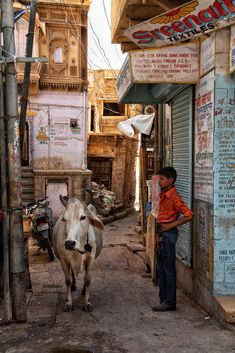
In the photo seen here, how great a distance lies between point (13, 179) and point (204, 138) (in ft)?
8.08

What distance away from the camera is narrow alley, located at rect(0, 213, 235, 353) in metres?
4.24

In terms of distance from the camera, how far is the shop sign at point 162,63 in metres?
5.46

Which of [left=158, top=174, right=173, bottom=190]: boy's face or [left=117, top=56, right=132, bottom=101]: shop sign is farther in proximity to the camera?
[left=117, top=56, right=132, bottom=101]: shop sign

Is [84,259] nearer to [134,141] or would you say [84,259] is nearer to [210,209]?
[210,209]

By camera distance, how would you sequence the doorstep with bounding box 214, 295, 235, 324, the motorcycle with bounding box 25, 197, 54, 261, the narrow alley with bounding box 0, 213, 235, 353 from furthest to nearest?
the motorcycle with bounding box 25, 197, 54, 261, the doorstep with bounding box 214, 295, 235, 324, the narrow alley with bounding box 0, 213, 235, 353

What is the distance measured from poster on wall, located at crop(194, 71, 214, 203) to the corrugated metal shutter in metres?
0.39

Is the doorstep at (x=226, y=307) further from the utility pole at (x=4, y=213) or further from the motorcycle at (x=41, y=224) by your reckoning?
the motorcycle at (x=41, y=224)

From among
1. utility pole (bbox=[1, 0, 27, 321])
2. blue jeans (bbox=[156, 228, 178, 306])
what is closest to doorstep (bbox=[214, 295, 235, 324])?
blue jeans (bbox=[156, 228, 178, 306])

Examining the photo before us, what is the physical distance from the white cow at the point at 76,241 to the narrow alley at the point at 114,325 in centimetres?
44

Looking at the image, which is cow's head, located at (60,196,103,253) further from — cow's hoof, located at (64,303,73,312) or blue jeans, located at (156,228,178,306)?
blue jeans, located at (156,228,178,306)

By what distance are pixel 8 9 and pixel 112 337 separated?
4.00 metres

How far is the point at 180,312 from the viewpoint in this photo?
5398 millimetres

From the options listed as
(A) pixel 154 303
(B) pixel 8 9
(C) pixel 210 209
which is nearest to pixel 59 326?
(A) pixel 154 303

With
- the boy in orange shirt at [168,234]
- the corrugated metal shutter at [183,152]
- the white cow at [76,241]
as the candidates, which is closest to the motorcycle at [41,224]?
the white cow at [76,241]
